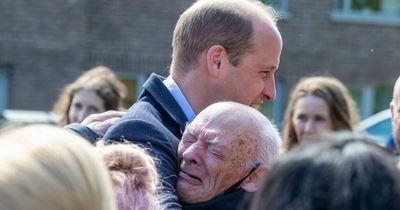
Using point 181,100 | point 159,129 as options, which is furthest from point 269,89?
point 159,129

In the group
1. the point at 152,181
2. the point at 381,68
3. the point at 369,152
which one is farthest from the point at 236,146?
the point at 381,68

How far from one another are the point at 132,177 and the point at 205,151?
0.40m

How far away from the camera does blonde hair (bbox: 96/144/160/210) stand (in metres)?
2.72

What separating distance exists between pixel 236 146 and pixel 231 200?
0.15 metres

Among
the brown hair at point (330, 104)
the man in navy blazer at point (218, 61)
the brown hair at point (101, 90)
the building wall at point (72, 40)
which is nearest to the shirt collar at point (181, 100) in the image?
the man in navy blazer at point (218, 61)

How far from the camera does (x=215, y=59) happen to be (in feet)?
11.7

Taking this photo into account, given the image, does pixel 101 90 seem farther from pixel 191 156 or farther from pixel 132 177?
pixel 132 177

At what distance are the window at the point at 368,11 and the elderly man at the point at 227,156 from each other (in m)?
15.2

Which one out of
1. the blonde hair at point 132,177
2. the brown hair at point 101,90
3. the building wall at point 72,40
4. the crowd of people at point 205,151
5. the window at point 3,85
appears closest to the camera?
the crowd of people at point 205,151

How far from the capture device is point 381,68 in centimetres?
1839

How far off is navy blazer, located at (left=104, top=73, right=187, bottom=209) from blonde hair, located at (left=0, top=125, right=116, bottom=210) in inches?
36.4

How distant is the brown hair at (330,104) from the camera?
6879 mm

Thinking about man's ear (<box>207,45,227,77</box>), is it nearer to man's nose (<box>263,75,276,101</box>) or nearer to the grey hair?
man's nose (<box>263,75,276,101</box>)

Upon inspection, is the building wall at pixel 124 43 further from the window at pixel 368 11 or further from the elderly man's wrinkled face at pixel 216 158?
the elderly man's wrinkled face at pixel 216 158
